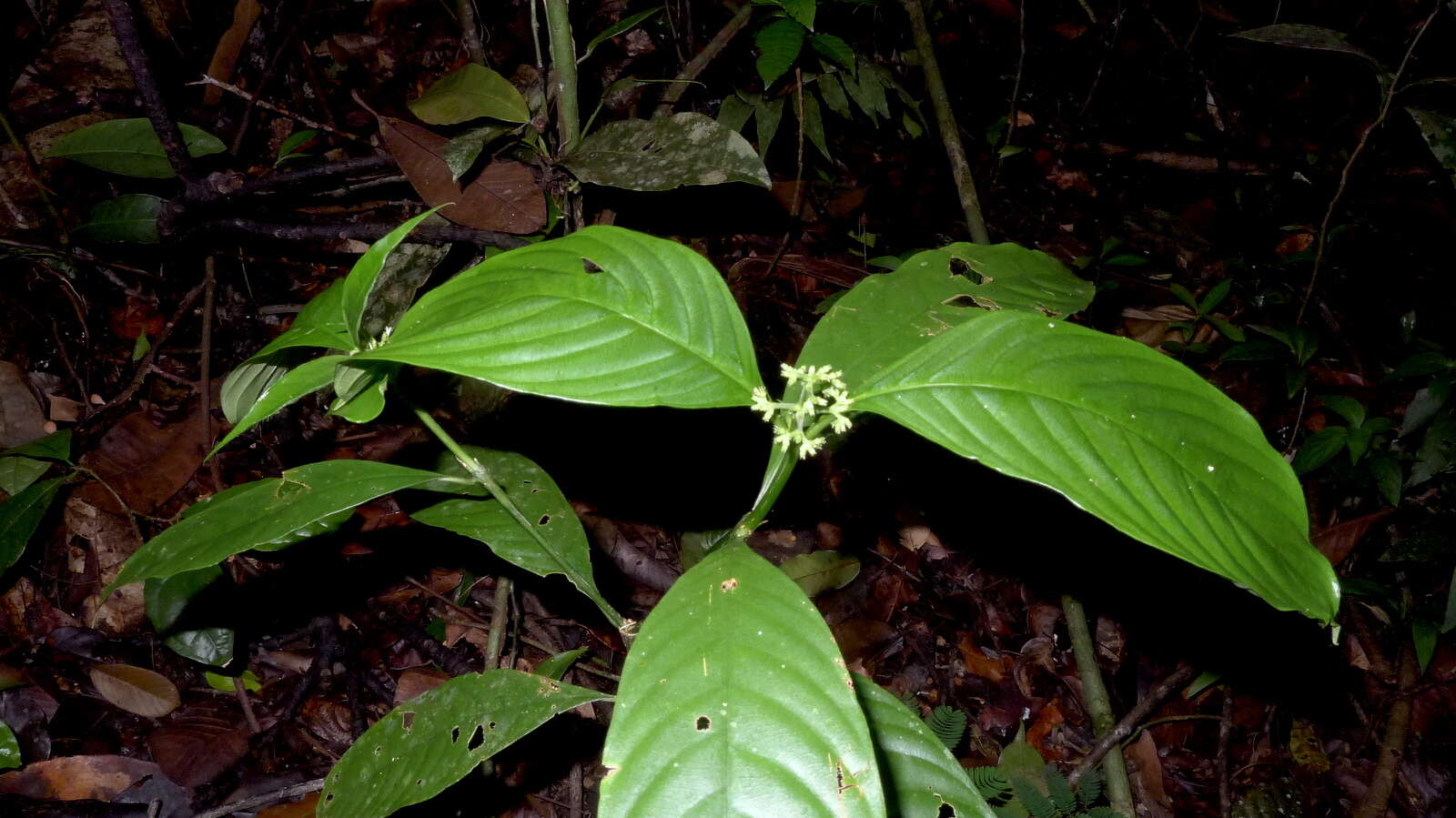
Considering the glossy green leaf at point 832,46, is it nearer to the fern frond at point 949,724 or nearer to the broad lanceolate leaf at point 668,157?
the broad lanceolate leaf at point 668,157

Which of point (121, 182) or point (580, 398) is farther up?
point (121, 182)

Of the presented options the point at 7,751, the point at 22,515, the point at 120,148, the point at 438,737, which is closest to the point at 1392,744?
the point at 438,737

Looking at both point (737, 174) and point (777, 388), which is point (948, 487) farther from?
point (737, 174)

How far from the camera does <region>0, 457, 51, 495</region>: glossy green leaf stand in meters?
2.28

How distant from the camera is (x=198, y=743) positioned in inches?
85.0

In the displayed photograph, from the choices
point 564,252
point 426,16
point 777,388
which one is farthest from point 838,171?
point 564,252

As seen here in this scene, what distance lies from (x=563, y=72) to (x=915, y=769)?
6.60 feet

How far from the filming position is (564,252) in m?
1.08

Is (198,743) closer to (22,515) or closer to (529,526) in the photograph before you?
(22,515)

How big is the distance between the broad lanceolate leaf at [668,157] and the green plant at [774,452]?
1.06 meters

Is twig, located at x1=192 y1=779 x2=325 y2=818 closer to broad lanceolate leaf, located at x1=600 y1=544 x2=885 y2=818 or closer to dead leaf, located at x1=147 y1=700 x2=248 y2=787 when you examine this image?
dead leaf, located at x1=147 y1=700 x2=248 y2=787

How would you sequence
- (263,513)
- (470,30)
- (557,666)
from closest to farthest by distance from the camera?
(263,513) < (557,666) < (470,30)

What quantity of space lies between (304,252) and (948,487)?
2.57 m

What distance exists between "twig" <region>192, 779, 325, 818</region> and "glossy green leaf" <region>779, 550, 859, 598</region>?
57.5 inches
